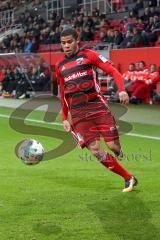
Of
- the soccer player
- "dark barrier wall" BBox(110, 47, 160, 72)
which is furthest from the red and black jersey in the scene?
"dark barrier wall" BBox(110, 47, 160, 72)

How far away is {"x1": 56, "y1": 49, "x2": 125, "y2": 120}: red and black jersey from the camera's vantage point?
6.99 meters

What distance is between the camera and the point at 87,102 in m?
7.10

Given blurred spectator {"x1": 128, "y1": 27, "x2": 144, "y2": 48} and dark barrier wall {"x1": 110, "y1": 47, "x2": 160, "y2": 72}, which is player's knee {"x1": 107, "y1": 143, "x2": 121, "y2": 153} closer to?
dark barrier wall {"x1": 110, "y1": 47, "x2": 160, "y2": 72}

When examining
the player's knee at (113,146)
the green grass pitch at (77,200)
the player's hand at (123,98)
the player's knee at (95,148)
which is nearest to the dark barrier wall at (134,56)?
the green grass pitch at (77,200)

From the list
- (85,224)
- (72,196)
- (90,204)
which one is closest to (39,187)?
(72,196)

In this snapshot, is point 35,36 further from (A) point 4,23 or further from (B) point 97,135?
(B) point 97,135

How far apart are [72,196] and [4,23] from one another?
121ft

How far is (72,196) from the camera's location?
6.86 m

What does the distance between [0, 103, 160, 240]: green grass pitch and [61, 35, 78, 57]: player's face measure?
6.07ft

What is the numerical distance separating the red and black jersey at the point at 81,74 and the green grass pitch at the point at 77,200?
1.28 metres

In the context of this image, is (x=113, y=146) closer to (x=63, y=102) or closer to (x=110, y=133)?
(x=110, y=133)

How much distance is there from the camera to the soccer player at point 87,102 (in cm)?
701

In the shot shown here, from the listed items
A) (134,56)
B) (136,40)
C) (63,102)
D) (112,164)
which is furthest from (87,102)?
(136,40)

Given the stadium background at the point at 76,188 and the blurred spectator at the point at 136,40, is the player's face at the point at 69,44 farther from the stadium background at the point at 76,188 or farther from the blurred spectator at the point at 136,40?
the blurred spectator at the point at 136,40
